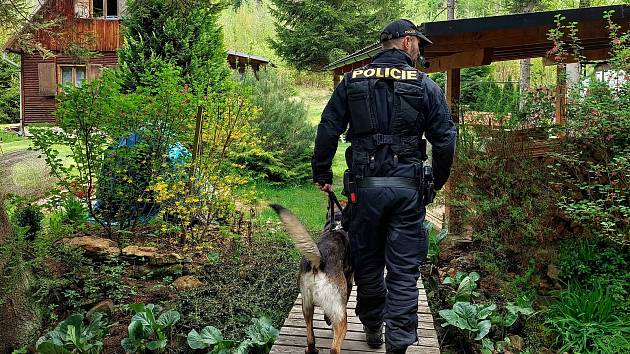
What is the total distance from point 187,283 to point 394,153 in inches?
128

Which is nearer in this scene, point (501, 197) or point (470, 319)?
point (470, 319)

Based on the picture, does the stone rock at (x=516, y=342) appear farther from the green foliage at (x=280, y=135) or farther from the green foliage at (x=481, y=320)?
the green foliage at (x=280, y=135)

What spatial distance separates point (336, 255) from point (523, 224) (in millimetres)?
3101

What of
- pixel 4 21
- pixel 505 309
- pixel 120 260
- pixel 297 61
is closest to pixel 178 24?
pixel 4 21

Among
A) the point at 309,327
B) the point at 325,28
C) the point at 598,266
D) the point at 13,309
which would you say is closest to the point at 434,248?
the point at 598,266

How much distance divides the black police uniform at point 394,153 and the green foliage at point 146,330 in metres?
2.02

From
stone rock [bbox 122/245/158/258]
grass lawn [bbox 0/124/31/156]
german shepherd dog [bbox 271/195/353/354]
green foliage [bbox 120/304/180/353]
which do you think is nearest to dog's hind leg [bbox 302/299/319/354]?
german shepherd dog [bbox 271/195/353/354]

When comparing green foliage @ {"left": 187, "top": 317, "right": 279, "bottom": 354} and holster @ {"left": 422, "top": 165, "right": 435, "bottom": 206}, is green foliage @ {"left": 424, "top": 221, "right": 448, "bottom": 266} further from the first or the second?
holster @ {"left": 422, "top": 165, "right": 435, "bottom": 206}

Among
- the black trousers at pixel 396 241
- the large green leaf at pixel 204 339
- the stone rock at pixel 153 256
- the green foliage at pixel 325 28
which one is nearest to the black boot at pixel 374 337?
the black trousers at pixel 396 241

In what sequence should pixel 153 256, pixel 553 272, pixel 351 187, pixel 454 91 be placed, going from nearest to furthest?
pixel 351 187 → pixel 553 272 → pixel 153 256 → pixel 454 91

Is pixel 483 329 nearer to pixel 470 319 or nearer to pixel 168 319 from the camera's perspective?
pixel 470 319

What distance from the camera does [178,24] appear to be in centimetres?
1198

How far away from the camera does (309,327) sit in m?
3.68

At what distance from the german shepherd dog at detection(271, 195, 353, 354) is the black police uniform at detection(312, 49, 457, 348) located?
23 centimetres
